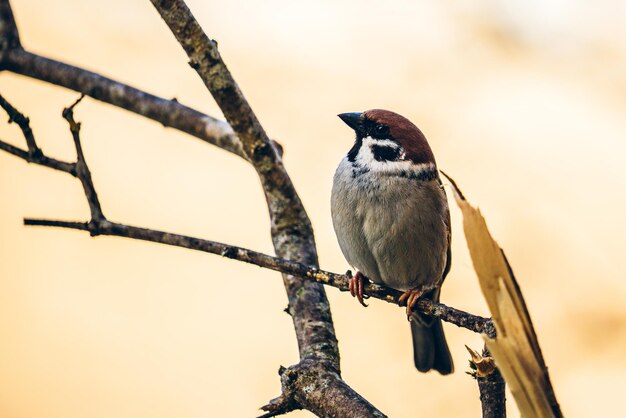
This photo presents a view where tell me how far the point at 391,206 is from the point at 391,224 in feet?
0.22

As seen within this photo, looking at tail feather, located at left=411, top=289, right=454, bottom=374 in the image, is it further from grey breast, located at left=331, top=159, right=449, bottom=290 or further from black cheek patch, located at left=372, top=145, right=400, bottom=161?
black cheek patch, located at left=372, top=145, right=400, bottom=161

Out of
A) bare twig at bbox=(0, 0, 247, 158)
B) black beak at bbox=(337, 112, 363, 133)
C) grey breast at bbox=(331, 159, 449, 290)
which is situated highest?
bare twig at bbox=(0, 0, 247, 158)

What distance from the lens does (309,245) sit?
274cm

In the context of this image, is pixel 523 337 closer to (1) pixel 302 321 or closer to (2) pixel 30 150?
(1) pixel 302 321

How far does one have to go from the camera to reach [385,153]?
295 centimetres

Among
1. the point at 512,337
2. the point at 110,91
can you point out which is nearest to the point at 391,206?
the point at 110,91

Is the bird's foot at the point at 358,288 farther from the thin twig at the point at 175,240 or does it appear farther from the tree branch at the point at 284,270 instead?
the thin twig at the point at 175,240

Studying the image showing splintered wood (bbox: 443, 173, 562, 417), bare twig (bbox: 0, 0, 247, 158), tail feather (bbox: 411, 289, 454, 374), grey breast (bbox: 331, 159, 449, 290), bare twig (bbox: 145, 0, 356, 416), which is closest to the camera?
splintered wood (bbox: 443, 173, 562, 417)

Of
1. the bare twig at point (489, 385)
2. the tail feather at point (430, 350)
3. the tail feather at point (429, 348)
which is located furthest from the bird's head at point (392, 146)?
the bare twig at point (489, 385)

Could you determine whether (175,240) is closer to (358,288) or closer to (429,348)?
(358,288)

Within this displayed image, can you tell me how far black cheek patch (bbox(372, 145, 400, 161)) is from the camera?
2938 millimetres

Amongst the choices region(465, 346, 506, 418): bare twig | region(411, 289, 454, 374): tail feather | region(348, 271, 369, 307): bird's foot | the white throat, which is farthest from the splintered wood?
region(411, 289, 454, 374): tail feather

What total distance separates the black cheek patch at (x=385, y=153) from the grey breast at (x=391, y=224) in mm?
79

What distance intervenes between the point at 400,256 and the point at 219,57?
1075mm
